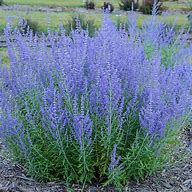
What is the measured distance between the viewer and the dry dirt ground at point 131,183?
367 cm

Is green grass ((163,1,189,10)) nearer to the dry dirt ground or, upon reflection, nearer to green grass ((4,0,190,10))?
green grass ((4,0,190,10))

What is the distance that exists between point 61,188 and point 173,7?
15581 mm

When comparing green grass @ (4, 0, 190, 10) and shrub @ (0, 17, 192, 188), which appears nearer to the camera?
shrub @ (0, 17, 192, 188)

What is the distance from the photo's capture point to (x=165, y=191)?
12.5 ft

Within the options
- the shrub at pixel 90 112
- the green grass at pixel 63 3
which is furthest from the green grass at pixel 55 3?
the shrub at pixel 90 112

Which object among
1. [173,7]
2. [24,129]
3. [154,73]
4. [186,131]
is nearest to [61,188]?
[24,129]

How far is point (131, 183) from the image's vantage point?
149 inches

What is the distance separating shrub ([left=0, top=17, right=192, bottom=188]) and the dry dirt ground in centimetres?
8

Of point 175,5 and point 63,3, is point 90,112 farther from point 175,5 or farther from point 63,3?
point 175,5

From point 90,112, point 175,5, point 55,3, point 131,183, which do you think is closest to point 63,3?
point 55,3

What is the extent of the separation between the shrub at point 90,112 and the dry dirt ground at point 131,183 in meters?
0.08

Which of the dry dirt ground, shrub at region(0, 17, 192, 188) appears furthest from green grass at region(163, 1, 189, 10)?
shrub at region(0, 17, 192, 188)

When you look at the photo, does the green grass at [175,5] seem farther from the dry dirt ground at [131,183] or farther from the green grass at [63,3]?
the dry dirt ground at [131,183]

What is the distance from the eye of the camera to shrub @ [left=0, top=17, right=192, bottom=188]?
3250 mm
